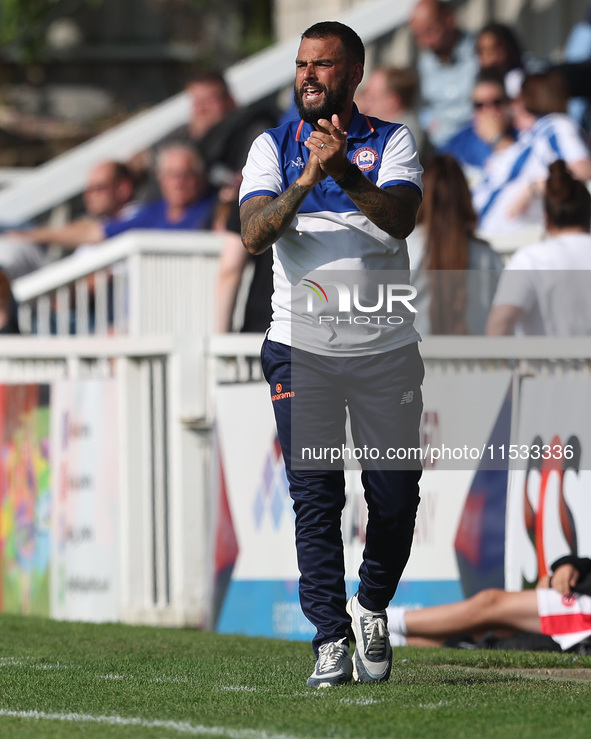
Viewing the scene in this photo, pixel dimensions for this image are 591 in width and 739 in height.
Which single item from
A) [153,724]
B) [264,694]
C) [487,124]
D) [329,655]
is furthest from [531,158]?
[153,724]

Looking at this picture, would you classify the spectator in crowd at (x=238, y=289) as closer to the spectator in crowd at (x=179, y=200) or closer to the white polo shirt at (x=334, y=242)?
the spectator in crowd at (x=179, y=200)

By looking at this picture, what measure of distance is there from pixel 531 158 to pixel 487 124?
1102mm

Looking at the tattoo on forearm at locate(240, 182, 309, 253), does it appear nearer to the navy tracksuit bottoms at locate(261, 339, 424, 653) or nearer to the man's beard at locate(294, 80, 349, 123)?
the man's beard at locate(294, 80, 349, 123)

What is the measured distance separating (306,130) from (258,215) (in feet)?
1.35

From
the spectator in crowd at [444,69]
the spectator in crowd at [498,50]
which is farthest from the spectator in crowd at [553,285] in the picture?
the spectator in crowd at [444,69]

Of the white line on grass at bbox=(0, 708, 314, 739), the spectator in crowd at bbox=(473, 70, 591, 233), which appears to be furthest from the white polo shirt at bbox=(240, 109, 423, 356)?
the spectator in crowd at bbox=(473, 70, 591, 233)

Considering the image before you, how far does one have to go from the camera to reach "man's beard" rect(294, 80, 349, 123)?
5.06m

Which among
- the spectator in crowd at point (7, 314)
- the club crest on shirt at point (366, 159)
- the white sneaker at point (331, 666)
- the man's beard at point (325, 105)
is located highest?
the man's beard at point (325, 105)

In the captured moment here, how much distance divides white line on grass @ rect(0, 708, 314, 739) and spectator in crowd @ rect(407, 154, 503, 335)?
3.72 m

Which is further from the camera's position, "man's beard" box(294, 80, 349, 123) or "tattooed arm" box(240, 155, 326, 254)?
"man's beard" box(294, 80, 349, 123)

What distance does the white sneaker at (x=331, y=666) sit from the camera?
507 centimetres

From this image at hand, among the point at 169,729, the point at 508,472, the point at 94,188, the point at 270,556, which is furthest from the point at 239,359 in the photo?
the point at 94,188

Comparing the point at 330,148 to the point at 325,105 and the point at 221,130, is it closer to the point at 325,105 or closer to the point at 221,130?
the point at 325,105

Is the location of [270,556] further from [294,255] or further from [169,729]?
[169,729]
